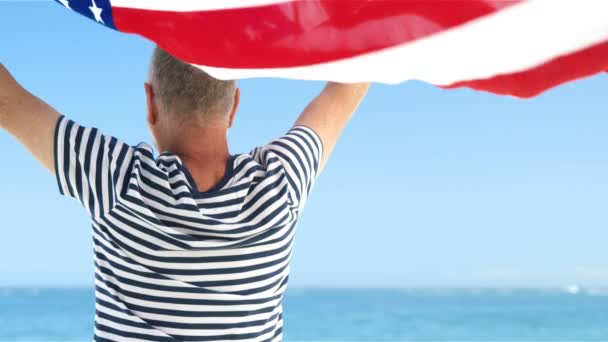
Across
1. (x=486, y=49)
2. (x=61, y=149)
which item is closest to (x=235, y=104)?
(x=61, y=149)

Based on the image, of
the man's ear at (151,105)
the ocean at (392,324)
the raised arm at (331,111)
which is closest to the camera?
the man's ear at (151,105)

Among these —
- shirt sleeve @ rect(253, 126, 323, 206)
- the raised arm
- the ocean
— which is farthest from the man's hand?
the ocean

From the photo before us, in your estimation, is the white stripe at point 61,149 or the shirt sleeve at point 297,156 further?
the shirt sleeve at point 297,156

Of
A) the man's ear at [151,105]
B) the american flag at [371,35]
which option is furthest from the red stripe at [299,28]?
the man's ear at [151,105]

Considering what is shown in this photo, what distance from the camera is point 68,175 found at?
1.52 metres

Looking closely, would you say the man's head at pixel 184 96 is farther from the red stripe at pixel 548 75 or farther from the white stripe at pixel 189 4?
the red stripe at pixel 548 75

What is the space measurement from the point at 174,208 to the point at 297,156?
14.0 inches

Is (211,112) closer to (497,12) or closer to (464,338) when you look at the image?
(497,12)

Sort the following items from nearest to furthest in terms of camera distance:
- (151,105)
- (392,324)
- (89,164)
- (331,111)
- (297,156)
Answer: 1. (89,164)
2. (151,105)
3. (297,156)
4. (331,111)
5. (392,324)

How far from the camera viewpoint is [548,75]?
1.58 meters

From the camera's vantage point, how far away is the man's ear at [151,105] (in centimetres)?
163

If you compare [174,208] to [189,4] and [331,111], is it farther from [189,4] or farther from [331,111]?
[331,111]

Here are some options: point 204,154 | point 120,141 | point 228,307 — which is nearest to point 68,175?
point 120,141

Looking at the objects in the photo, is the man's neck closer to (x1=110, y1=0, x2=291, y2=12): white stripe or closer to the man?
the man
